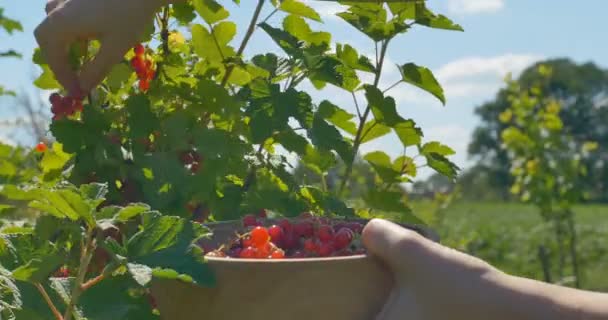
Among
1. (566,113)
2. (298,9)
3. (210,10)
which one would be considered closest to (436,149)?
(298,9)

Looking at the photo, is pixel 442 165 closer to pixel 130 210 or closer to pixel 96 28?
pixel 96 28

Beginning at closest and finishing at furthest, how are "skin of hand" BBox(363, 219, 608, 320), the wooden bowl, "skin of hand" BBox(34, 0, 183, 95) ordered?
"skin of hand" BBox(363, 219, 608, 320) < the wooden bowl < "skin of hand" BBox(34, 0, 183, 95)

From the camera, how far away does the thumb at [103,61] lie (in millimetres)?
1312

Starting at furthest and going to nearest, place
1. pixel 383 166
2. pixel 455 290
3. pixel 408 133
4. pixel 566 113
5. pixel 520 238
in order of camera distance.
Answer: pixel 566 113 → pixel 520 238 → pixel 383 166 → pixel 408 133 → pixel 455 290

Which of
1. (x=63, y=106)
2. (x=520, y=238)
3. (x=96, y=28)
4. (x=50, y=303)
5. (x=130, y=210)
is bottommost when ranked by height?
(x=520, y=238)

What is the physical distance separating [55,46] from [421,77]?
2.37 ft

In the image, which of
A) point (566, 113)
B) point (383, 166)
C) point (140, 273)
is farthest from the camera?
point (566, 113)

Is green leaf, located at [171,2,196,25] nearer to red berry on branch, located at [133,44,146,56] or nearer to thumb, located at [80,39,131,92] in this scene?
red berry on branch, located at [133,44,146,56]

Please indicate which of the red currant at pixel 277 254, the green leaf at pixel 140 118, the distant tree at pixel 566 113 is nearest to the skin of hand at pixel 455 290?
the red currant at pixel 277 254

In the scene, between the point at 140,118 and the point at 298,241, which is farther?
the point at 140,118

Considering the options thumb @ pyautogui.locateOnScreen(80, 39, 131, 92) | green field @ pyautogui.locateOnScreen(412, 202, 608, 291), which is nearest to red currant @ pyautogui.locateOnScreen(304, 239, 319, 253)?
thumb @ pyautogui.locateOnScreen(80, 39, 131, 92)

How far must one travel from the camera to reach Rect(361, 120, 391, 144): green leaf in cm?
178

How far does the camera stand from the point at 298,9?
1676mm

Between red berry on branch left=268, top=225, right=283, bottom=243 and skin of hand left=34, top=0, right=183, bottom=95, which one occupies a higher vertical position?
skin of hand left=34, top=0, right=183, bottom=95
